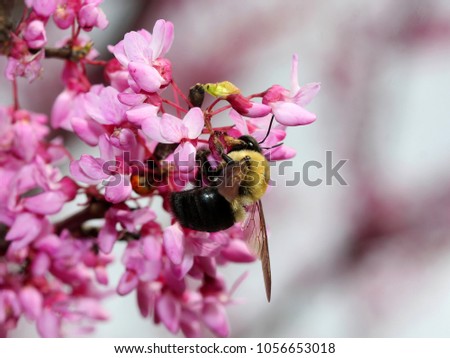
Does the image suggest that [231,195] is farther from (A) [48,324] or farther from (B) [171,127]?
(A) [48,324]

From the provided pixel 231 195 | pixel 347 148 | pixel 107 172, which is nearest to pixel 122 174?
pixel 107 172

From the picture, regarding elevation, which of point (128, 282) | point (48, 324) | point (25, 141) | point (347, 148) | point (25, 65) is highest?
point (25, 65)

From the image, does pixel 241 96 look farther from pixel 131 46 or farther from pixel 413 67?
pixel 413 67

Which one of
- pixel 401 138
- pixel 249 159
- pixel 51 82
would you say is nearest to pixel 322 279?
pixel 401 138

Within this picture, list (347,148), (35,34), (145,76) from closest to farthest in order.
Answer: (145,76) < (35,34) < (347,148)

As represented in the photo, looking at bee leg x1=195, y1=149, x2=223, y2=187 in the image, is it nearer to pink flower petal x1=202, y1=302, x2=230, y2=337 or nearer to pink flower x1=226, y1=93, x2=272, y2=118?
pink flower x1=226, y1=93, x2=272, y2=118

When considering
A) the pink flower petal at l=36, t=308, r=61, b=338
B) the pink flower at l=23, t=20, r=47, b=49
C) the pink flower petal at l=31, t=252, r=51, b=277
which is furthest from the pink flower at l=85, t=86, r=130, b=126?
the pink flower petal at l=36, t=308, r=61, b=338

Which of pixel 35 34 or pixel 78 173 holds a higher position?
pixel 35 34
